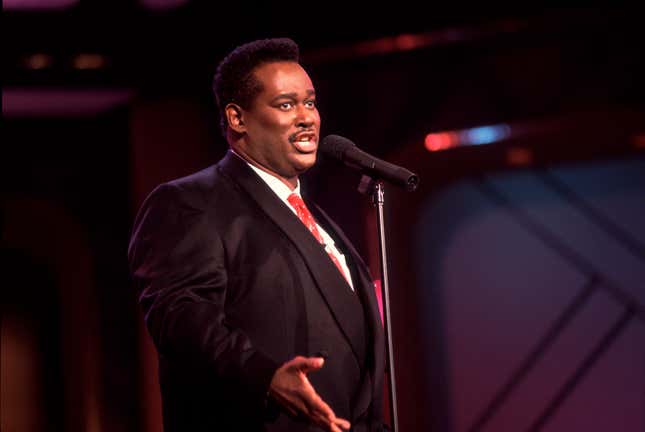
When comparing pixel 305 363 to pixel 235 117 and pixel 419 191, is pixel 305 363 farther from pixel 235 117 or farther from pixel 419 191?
pixel 419 191

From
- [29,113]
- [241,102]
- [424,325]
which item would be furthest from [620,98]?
[29,113]

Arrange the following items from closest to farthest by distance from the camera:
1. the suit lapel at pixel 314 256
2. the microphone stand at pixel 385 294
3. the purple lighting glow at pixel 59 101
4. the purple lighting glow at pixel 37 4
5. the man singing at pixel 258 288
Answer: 1. the man singing at pixel 258 288
2. the microphone stand at pixel 385 294
3. the suit lapel at pixel 314 256
4. the purple lighting glow at pixel 37 4
5. the purple lighting glow at pixel 59 101

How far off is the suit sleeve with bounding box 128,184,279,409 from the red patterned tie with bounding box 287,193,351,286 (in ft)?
0.89

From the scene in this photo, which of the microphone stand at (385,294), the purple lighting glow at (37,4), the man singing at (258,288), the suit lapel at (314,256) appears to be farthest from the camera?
the purple lighting glow at (37,4)

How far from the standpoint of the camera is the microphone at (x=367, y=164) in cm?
214

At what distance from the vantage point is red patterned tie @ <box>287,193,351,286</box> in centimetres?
229

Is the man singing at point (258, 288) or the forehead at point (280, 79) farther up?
the forehead at point (280, 79)

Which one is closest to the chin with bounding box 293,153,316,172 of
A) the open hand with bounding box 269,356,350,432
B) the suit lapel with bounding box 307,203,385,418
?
the suit lapel with bounding box 307,203,385,418

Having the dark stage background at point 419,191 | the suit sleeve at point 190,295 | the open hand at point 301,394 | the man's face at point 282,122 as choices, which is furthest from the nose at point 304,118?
the dark stage background at point 419,191

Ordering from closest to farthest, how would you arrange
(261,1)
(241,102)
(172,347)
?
(172,347)
(241,102)
(261,1)

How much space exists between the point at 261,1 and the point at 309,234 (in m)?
2.01

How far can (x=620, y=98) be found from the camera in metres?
3.97

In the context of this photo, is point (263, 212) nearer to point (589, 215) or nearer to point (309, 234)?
point (309, 234)

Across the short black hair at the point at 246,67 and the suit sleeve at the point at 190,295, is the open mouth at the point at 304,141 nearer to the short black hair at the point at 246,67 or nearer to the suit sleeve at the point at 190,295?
the short black hair at the point at 246,67
